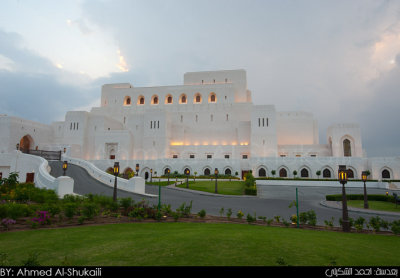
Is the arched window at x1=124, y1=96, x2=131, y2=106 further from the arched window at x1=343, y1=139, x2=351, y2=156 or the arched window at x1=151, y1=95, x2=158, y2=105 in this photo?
the arched window at x1=343, y1=139, x2=351, y2=156

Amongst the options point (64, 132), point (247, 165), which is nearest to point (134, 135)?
point (64, 132)

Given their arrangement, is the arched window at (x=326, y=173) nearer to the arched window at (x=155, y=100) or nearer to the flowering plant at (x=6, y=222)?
the arched window at (x=155, y=100)

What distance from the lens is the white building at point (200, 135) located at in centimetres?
3544

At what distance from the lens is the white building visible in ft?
116

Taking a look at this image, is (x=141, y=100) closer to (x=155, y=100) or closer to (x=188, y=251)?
(x=155, y=100)

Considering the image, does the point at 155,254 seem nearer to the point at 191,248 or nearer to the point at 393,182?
the point at 191,248

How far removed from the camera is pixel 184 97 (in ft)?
170

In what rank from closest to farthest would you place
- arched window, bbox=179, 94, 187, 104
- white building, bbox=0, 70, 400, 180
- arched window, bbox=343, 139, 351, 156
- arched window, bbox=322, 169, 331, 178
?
arched window, bbox=322, 169, 331, 178 → white building, bbox=0, 70, 400, 180 → arched window, bbox=343, 139, 351, 156 → arched window, bbox=179, 94, 187, 104

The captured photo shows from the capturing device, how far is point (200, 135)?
45.9 metres

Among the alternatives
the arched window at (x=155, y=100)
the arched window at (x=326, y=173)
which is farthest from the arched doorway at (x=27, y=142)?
the arched window at (x=326, y=173)

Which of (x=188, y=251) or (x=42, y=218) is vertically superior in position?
A: (x=188, y=251)

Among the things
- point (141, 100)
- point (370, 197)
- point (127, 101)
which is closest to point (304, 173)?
point (370, 197)

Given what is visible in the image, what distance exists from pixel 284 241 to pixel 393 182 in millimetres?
32405

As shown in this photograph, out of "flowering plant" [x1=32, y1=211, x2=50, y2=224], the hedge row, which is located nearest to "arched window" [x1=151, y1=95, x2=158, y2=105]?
the hedge row
